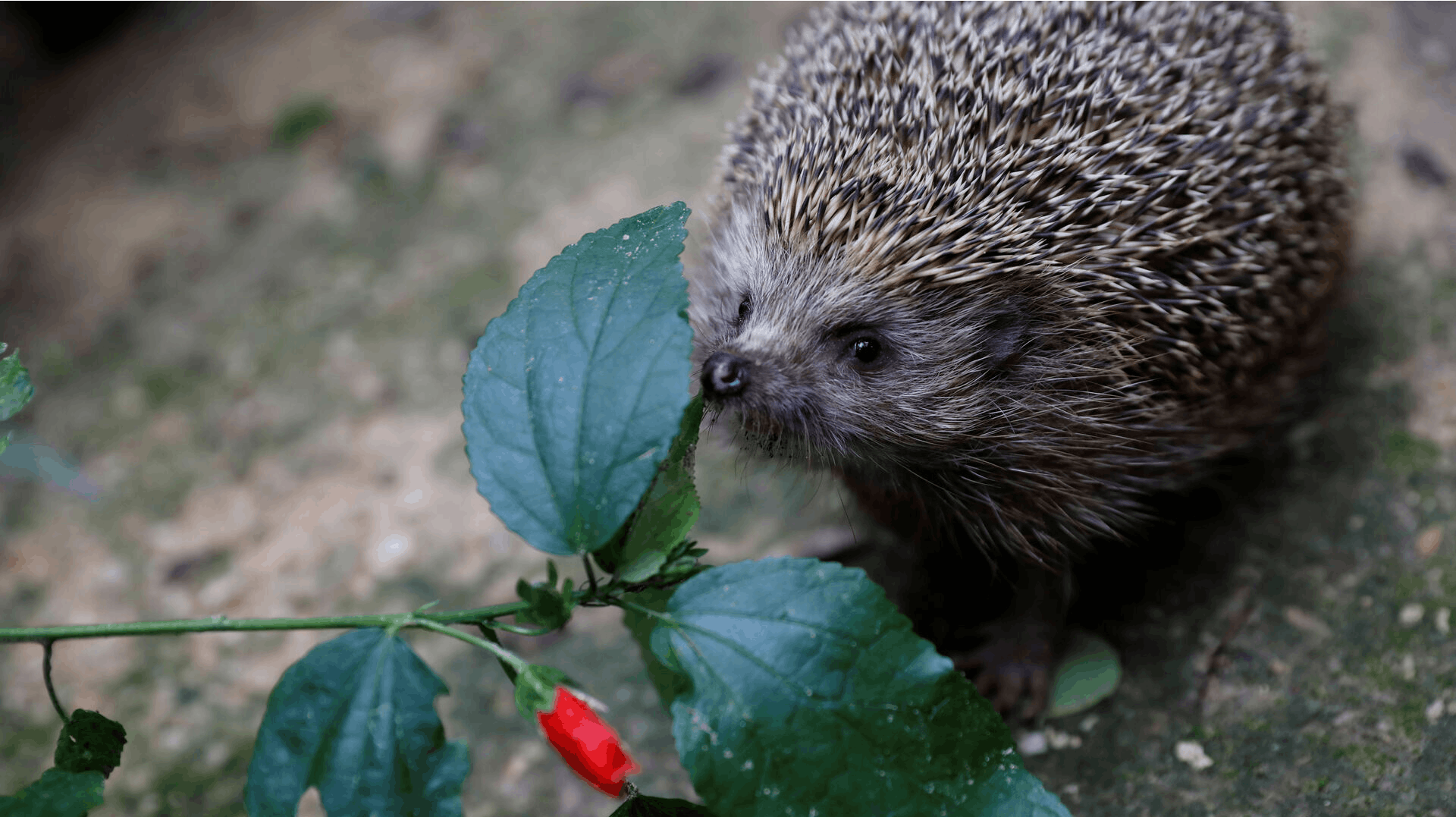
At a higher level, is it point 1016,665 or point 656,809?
point 656,809

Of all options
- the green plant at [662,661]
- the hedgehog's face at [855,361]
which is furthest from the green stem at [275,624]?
the hedgehog's face at [855,361]

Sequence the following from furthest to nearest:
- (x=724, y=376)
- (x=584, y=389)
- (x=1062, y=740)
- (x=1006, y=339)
Result: 1. (x=1062, y=740)
2. (x=1006, y=339)
3. (x=724, y=376)
4. (x=584, y=389)

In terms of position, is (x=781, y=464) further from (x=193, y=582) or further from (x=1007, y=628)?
(x=193, y=582)

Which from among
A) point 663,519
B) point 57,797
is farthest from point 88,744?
point 663,519

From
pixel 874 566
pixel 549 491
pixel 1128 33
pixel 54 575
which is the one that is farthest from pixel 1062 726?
pixel 54 575

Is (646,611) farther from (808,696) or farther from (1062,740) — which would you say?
→ (1062,740)

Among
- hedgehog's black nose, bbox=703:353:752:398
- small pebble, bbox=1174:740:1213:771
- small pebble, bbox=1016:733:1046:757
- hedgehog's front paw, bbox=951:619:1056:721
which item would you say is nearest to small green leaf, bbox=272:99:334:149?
hedgehog's black nose, bbox=703:353:752:398

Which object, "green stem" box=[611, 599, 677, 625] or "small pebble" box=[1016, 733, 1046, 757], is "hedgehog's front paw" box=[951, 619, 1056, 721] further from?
"green stem" box=[611, 599, 677, 625]
